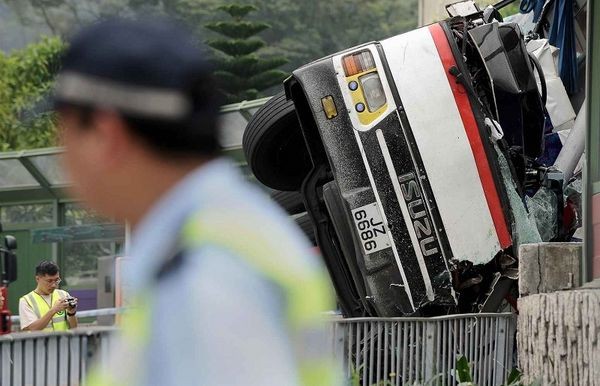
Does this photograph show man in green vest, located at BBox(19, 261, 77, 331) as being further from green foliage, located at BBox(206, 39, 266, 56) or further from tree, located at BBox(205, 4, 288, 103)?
green foliage, located at BBox(206, 39, 266, 56)

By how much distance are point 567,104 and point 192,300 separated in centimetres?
794

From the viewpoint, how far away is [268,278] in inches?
82.4

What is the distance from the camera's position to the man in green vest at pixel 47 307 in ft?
35.9

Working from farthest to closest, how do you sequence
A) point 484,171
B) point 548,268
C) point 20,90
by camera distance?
1. point 20,90
2. point 484,171
3. point 548,268

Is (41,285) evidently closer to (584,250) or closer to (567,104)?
(567,104)

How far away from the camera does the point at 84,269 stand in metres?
30.6

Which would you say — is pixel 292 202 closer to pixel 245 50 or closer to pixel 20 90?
pixel 245 50

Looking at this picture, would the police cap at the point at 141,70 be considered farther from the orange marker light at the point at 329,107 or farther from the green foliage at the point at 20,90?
the green foliage at the point at 20,90

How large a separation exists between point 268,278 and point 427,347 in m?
5.52

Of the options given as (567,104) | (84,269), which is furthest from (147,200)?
(84,269)

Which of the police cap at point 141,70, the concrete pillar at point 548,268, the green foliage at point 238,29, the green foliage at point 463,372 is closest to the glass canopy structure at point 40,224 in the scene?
the concrete pillar at point 548,268

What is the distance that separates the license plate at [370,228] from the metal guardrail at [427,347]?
693 mm

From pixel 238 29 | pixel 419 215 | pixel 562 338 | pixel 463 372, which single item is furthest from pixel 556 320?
pixel 238 29

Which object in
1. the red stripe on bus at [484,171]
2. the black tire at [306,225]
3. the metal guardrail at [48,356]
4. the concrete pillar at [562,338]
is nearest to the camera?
the metal guardrail at [48,356]
